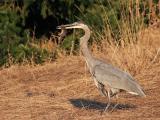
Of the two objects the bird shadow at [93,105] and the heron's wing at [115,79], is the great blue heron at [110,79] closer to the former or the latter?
the heron's wing at [115,79]

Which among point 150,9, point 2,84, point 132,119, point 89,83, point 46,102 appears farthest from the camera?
point 150,9

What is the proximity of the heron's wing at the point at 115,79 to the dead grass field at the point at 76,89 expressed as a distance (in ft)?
1.34

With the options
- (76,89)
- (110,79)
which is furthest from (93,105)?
(76,89)

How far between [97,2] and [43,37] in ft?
7.90

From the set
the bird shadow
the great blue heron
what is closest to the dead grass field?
the bird shadow

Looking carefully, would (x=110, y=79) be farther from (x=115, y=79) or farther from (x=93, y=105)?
(x=93, y=105)

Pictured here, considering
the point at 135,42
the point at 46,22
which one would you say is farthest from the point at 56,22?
the point at 135,42

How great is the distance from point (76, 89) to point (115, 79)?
2221 mm

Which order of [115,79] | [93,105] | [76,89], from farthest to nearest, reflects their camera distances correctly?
[76,89], [93,105], [115,79]

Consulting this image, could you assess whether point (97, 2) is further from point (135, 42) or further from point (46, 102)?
point (46, 102)

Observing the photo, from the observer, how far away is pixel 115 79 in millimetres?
7758

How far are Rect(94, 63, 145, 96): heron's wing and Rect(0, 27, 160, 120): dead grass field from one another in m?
0.41

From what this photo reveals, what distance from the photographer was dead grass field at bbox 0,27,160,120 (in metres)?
8.24

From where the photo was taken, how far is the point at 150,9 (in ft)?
42.3
